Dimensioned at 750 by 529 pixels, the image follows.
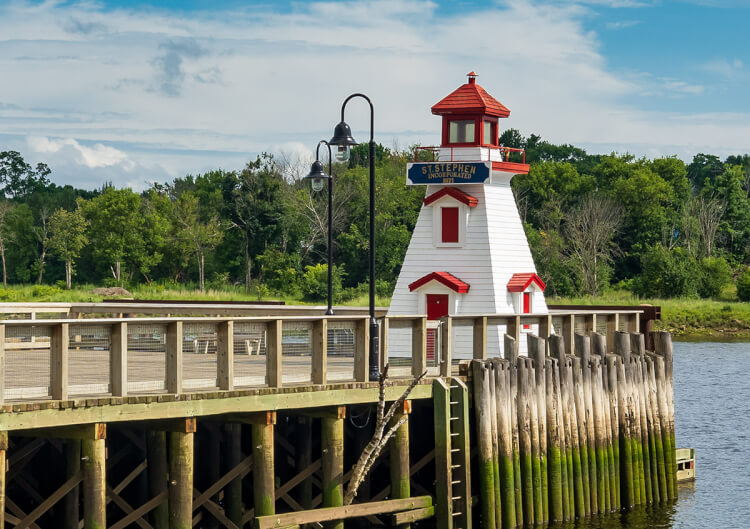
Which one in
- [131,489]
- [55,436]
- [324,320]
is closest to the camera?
[55,436]

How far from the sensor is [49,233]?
320 ft

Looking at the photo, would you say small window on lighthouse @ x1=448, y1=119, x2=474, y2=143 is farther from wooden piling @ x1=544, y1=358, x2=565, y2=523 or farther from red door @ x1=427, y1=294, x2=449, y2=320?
wooden piling @ x1=544, y1=358, x2=565, y2=523

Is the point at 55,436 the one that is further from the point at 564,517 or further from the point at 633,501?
the point at 633,501

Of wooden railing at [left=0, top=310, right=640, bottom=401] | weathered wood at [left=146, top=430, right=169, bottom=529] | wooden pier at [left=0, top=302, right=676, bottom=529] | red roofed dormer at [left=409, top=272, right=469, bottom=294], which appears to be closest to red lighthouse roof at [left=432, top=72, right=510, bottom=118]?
red roofed dormer at [left=409, top=272, right=469, bottom=294]

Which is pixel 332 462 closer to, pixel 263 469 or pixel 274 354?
pixel 263 469

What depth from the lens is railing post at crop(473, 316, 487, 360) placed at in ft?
72.2

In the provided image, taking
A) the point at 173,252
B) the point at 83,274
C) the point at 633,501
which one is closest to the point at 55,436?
the point at 633,501

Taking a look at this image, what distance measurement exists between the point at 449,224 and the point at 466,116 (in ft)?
9.10

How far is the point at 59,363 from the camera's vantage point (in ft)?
51.5

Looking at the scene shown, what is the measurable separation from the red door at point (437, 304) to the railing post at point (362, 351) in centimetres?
1097

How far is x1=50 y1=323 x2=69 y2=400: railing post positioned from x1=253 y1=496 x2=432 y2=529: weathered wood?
3.79 metres

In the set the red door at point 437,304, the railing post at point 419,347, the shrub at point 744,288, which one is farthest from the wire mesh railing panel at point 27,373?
the shrub at point 744,288

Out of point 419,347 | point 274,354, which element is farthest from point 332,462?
point 419,347

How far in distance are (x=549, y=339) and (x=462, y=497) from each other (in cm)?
394
